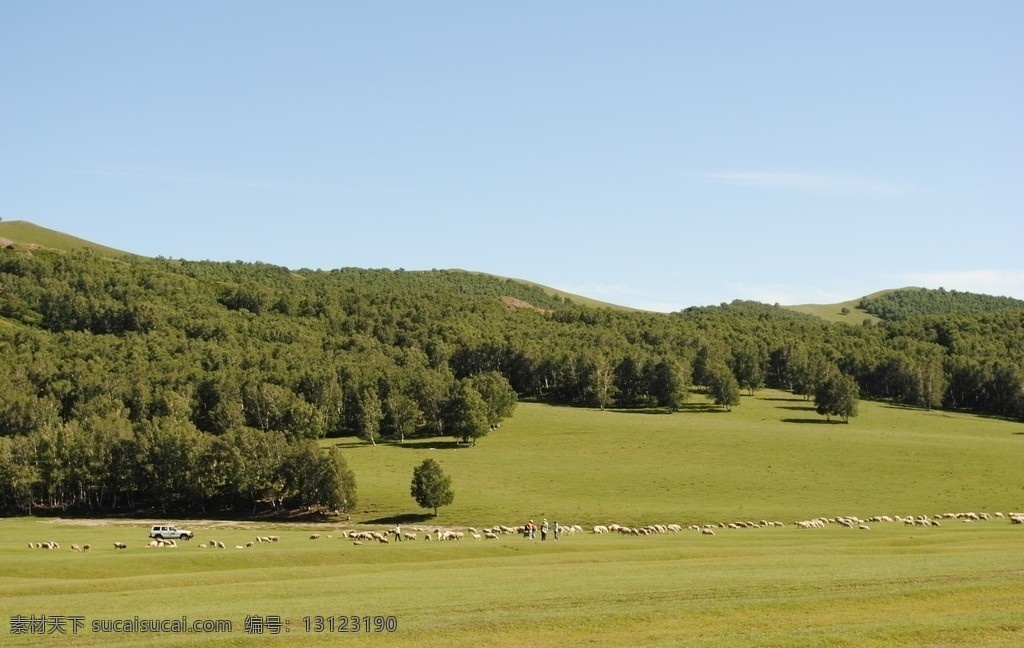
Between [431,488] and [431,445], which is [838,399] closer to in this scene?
[431,445]

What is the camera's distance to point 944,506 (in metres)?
86.2

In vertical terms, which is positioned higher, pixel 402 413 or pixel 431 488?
pixel 402 413

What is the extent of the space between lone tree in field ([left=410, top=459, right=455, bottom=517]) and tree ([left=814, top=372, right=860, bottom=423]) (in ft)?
292

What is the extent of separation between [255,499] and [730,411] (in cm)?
9178

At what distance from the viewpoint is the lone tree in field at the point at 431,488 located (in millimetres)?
88438

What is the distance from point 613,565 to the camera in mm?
48406

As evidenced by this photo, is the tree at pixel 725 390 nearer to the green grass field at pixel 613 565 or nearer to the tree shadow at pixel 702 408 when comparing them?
the tree shadow at pixel 702 408

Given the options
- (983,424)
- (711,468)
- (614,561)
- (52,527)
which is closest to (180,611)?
(614,561)

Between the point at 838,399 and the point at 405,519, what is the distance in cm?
9311

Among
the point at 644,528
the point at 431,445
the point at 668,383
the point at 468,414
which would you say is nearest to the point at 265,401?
the point at 431,445

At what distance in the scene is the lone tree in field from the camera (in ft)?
290

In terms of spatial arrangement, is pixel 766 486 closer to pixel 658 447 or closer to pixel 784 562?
pixel 658 447

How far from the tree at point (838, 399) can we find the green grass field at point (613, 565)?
3227 centimetres

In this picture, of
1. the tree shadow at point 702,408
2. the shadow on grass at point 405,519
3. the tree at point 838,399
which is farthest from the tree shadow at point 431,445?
the tree at point 838,399
